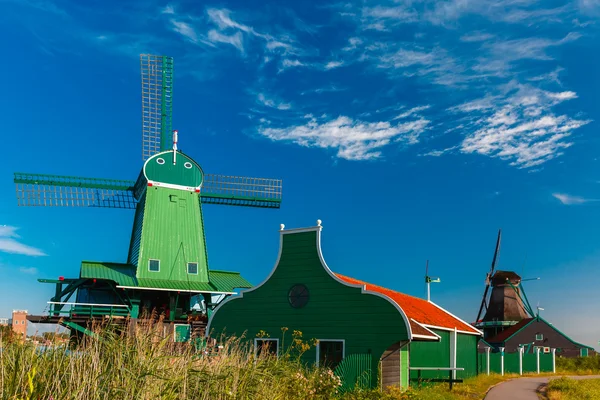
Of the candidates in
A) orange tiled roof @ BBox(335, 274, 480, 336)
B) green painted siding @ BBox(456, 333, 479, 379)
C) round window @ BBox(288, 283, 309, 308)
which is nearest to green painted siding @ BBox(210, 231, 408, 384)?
round window @ BBox(288, 283, 309, 308)

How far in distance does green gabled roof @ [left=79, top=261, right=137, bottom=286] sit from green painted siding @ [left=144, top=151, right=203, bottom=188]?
539cm

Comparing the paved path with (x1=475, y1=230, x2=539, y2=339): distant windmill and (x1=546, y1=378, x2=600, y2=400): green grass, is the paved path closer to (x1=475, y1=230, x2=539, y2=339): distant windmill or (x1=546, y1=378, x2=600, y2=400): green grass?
(x1=546, y1=378, x2=600, y2=400): green grass

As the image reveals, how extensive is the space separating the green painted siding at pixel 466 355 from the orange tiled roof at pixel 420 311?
465 mm

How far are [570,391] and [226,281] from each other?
1938 centimetres

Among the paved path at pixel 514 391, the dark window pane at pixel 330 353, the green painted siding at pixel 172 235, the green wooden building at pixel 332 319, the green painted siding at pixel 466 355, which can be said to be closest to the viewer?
the green wooden building at pixel 332 319

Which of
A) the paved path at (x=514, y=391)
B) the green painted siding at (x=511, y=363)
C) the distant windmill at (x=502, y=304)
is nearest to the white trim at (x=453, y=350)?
the paved path at (x=514, y=391)

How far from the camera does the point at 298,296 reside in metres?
21.7

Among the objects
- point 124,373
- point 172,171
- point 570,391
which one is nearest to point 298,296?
point 570,391

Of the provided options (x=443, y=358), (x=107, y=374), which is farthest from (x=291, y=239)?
(x=107, y=374)

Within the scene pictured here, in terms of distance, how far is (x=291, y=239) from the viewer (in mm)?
22234

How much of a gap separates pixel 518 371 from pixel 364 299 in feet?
77.7

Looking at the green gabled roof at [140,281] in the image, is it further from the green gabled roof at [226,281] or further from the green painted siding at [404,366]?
the green painted siding at [404,366]

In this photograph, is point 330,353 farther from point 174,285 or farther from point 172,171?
point 172,171

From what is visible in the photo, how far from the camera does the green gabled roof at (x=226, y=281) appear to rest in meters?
34.7
